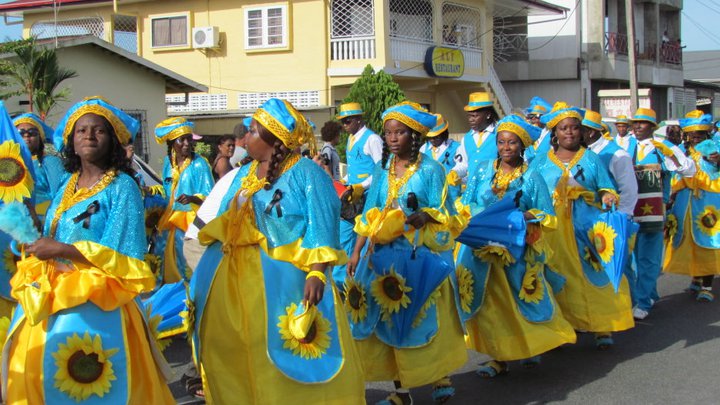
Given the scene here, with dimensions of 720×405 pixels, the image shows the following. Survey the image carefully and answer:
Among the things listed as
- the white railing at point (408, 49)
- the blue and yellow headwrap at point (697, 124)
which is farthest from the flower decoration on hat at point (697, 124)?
the white railing at point (408, 49)

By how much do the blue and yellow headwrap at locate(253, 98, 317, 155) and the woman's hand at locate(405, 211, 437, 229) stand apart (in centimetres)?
125

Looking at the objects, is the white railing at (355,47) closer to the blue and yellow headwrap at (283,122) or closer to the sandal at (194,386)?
the sandal at (194,386)

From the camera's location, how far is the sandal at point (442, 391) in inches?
228

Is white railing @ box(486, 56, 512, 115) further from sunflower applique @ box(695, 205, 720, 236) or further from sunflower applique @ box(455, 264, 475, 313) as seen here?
sunflower applique @ box(455, 264, 475, 313)

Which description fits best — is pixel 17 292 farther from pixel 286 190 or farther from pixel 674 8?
pixel 674 8

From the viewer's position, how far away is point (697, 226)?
397 inches

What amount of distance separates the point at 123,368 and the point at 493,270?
327 cm

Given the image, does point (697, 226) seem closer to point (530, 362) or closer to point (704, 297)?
point (704, 297)

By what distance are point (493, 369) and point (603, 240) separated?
4.95 ft

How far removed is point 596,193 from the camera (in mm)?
7488

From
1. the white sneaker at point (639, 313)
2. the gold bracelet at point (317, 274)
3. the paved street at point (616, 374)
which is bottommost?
the paved street at point (616, 374)

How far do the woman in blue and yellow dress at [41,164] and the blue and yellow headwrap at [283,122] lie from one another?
202cm

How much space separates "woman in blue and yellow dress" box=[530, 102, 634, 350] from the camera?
7270 mm

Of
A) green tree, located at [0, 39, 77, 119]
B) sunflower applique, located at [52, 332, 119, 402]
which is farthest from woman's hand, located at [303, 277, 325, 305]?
green tree, located at [0, 39, 77, 119]
